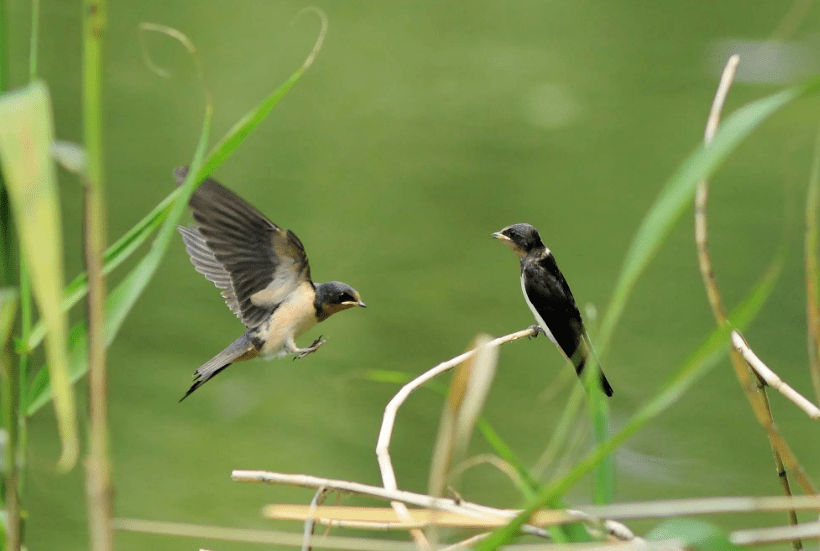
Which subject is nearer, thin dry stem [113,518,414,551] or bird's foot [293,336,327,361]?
thin dry stem [113,518,414,551]

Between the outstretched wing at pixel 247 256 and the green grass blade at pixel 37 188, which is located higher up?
Result: the outstretched wing at pixel 247 256

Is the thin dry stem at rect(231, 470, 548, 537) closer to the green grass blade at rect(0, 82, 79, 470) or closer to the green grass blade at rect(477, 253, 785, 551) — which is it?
the green grass blade at rect(477, 253, 785, 551)

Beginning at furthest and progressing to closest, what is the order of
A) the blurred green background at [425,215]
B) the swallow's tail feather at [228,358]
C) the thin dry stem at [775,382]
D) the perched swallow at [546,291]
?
the blurred green background at [425,215] → the perched swallow at [546,291] → the swallow's tail feather at [228,358] → the thin dry stem at [775,382]

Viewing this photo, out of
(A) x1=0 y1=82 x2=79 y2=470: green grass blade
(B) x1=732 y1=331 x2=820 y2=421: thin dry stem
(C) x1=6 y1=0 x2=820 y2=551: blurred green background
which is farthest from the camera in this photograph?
(C) x1=6 y1=0 x2=820 y2=551: blurred green background

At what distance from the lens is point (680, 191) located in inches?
→ 21.2

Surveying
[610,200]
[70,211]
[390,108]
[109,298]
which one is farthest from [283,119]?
[109,298]

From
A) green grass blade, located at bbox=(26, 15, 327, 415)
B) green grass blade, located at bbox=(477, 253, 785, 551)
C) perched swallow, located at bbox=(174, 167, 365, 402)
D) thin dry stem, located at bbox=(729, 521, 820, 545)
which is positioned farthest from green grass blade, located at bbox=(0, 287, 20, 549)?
perched swallow, located at bbox=(174, 167, 365, 402)

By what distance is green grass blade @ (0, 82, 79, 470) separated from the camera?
48cm

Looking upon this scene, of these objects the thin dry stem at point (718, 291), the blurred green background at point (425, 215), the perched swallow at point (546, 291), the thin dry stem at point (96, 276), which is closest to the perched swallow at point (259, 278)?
the perched swallow at point (546, 291)

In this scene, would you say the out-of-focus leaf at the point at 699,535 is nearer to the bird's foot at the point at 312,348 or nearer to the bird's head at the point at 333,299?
the bird's foot at the point at 312,348

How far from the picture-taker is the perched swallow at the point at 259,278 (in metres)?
1.28

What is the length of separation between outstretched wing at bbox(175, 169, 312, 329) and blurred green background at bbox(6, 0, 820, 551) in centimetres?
212

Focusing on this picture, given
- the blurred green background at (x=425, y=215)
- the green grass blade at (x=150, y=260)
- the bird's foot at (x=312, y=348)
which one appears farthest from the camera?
the blurred green background at (x=425, y=215)

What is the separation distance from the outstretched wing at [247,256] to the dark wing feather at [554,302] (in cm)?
58
